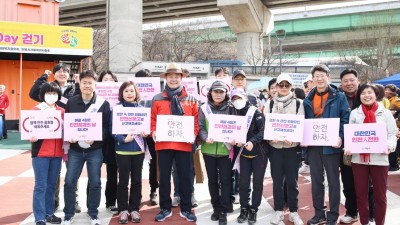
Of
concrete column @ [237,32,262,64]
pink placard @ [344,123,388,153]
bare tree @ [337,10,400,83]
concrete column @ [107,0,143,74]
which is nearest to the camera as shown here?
pink placard @ [344,123,388,153]

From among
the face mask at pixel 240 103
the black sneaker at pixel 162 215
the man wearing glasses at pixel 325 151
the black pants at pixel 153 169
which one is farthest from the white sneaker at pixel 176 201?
the man wearing glasses at pixel 325 151

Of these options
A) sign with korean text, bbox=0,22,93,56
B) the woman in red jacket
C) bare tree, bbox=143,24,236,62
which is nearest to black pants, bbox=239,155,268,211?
the woman in red jacket

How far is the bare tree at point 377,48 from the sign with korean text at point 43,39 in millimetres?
22273

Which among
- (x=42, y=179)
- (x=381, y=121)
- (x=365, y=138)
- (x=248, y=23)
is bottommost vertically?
(x=42, y=179)

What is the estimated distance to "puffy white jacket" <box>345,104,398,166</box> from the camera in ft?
16.5

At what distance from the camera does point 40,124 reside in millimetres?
5254

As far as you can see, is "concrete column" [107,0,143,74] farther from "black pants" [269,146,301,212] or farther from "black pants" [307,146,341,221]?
"black pants" [307,146,341,221]

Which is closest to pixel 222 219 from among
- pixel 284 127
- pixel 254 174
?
pixel 254 174

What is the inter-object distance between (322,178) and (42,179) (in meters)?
3.71

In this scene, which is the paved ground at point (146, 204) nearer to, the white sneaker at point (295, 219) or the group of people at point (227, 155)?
the white sneaker at point (295, 219)

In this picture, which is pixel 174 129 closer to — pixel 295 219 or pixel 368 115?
pixel 295 219

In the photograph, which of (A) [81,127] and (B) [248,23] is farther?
(B) [248,23]

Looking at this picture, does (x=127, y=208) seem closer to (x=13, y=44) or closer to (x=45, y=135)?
(x=45, y=135)

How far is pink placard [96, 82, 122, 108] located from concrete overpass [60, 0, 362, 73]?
25915mm
